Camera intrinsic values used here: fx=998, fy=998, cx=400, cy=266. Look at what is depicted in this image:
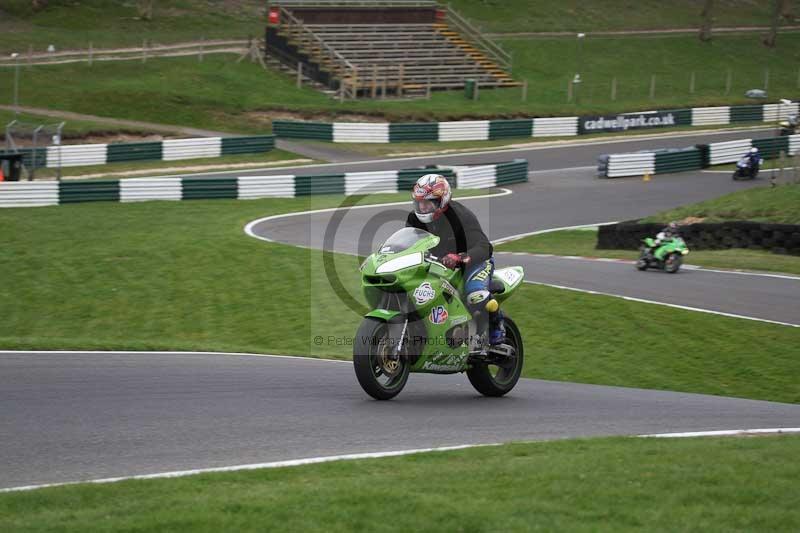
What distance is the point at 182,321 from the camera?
52.6ft

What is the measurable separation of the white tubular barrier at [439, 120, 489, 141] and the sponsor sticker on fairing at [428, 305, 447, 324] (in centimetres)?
3495

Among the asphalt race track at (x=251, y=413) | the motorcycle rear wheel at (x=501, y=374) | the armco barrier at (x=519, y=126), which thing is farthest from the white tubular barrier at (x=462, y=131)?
the motorcycle rear wheel at (x=501, y=374)

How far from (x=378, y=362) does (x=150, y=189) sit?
2135 centimetres

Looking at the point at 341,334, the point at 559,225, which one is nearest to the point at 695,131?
the point at 559,225

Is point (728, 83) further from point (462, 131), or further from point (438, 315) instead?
point (438, 315)

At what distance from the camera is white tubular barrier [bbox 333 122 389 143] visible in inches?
1686

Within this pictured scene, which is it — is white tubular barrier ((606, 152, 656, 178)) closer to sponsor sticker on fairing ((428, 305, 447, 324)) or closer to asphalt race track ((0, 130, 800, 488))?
asphalt race track ((0, 130, 800, 488))

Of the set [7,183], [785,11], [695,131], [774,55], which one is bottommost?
[7,183]

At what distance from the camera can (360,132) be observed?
4300 centimetres

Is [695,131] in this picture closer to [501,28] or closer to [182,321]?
[501,28]

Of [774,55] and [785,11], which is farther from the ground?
[785,11]

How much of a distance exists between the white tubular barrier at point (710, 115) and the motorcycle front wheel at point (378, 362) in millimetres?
44259

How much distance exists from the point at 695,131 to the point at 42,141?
104ft

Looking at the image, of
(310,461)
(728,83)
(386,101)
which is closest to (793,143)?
(386,101)
